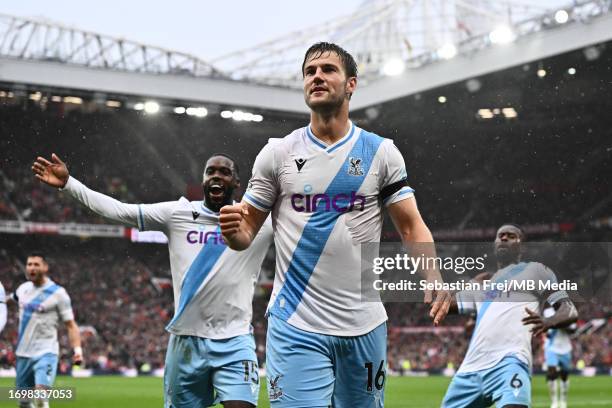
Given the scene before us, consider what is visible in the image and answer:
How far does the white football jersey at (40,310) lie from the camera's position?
1060 centimetres

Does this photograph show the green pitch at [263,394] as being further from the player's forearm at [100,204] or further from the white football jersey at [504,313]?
the player's forearm at [100,204]

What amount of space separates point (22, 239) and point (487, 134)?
740 inches

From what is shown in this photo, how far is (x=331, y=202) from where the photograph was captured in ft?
14.0

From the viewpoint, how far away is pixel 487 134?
119ft

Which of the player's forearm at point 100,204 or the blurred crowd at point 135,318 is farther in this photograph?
the blurred crowd at point 135,318

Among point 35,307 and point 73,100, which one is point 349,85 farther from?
point 73,100

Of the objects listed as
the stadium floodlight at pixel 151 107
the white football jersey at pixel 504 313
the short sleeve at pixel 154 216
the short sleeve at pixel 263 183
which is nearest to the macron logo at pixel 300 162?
the short sleeve at pixel 263 183

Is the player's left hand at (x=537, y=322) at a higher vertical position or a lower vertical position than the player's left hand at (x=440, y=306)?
higher

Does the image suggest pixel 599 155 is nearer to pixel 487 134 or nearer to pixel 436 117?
pixel 487 134

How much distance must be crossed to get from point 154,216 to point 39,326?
4648 mm

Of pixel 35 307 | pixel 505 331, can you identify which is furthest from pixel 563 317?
pixel 35 307

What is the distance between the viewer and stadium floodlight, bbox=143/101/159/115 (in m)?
32.3

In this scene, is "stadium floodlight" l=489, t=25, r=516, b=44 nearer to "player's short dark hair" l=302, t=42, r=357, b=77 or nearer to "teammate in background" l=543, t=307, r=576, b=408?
"teammate in background" l=543, t=307, r=576, b=408

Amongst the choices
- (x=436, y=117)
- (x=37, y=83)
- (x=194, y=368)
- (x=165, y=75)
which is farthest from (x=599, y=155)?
(x=194, y=368)
